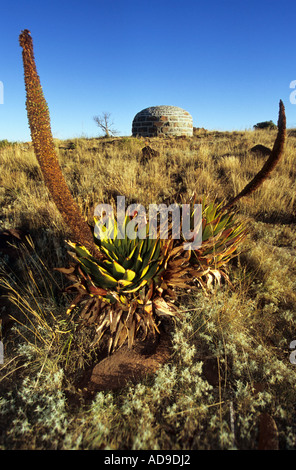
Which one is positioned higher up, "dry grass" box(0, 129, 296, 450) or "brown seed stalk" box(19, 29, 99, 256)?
"brown seed stalk" box(19, 29, 99, 256)

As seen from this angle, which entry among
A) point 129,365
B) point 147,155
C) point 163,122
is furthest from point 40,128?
point 163,122

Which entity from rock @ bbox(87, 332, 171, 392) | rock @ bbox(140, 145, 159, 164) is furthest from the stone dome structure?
rock @ bbox(87, 332, 171, 392)

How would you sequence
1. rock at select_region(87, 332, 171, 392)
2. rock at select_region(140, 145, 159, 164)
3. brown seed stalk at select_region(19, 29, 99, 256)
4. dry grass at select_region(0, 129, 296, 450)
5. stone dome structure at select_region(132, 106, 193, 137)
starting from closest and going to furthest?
brown seed stalk at select_region(19, 29, 99, 256) → dry grass at select_region(0, 129, 296, 450) → rock at select_region(87, 332, 171, 392) → rock at select_region(140, 145, 159, 164) → stone dome structure at select_region(132, 106, 193, 137)

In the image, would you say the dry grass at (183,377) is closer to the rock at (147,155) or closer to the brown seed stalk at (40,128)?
the brown seed stalk at (40,128)

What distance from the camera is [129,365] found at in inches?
91.9

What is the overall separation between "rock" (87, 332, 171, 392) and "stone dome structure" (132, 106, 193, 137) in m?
21.6

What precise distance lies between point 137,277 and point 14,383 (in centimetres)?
147

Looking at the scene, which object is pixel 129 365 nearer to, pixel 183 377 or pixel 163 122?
pixel 183 377

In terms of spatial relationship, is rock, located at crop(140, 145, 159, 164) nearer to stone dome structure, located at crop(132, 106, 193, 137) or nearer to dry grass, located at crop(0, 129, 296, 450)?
dry grass, located at crop(0, 129, 296, 450)

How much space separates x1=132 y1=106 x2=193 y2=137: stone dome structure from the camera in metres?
21.8

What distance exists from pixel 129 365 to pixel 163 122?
887 inches

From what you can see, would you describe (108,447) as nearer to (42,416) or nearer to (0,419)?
(42,416)

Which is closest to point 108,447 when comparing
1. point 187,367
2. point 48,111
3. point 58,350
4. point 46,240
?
point 187,367

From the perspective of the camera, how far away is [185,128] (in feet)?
73.4
